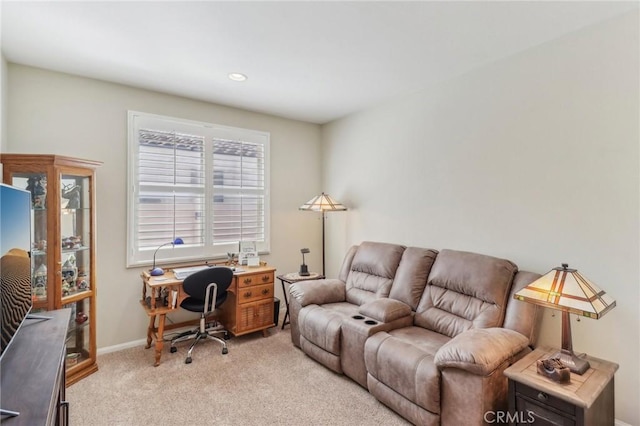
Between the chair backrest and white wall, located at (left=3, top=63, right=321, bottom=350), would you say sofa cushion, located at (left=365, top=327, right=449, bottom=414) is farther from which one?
white wall, located at (left=3, top=63, right=321, bottom=350)

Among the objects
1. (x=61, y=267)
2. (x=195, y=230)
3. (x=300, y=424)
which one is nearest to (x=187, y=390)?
(x=300, y=424)

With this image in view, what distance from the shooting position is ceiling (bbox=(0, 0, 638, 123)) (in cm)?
198

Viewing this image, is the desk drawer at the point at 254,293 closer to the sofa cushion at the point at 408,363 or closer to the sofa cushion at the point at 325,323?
the sofa cushion at the point at 325,323

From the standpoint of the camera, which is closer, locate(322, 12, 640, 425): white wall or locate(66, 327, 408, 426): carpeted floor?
locate(322, 12, 640, 425): white wall

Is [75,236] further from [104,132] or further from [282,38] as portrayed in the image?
[282,38]

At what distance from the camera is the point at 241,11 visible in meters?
1.99

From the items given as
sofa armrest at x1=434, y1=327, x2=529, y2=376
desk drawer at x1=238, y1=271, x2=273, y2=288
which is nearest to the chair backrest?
desk drawer at x1=238, y1=271, x2=273, y2=288

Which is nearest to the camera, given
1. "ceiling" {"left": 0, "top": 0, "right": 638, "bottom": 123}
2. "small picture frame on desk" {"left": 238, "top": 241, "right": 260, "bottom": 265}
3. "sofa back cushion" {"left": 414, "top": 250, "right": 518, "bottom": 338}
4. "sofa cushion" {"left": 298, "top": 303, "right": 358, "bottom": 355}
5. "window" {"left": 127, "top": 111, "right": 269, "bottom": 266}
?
"ceiling" {"left": 0, "top": 0, "right": 638, "bottom": 123}

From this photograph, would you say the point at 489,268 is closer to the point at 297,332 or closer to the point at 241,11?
the point at 297,332

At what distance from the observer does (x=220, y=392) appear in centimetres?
246

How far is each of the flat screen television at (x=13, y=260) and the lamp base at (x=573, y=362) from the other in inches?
107

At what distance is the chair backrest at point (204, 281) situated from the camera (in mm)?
2936

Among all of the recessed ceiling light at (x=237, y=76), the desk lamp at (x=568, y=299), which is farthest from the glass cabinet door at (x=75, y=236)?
the desk lamp at (x=568, y=299)

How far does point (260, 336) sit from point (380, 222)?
187cm
